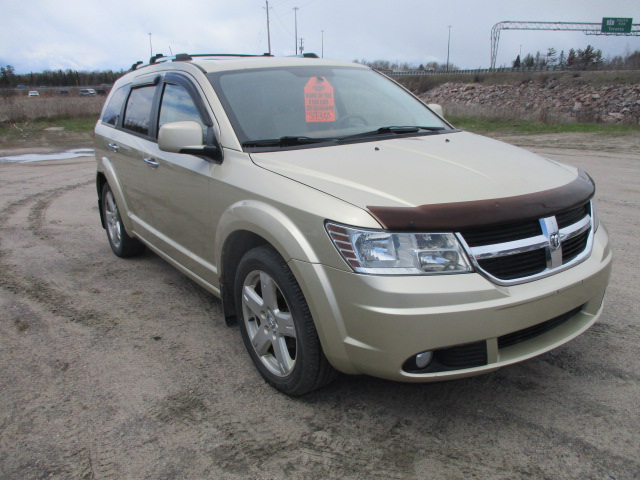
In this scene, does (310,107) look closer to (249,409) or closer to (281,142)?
(281,142)

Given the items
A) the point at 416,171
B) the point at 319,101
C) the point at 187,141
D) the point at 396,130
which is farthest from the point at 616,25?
the point at 187,141

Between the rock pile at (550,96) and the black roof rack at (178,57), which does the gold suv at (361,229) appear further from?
the rock pile at (550,96)

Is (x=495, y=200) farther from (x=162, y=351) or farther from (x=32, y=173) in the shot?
(x=32, y=173)

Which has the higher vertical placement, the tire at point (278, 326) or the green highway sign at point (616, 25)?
the green highway sign at point (616, 25)

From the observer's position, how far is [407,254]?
237cm

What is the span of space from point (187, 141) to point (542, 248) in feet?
6.66

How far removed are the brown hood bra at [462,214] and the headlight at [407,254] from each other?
1.9 inches

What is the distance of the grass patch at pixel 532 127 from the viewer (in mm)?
16237

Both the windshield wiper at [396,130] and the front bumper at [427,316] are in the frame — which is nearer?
the front bumper at [427,316]

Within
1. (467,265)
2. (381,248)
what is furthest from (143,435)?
(467,265)

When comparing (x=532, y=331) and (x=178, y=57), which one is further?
(x=178, y=57)

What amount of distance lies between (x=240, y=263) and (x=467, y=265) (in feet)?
4.24

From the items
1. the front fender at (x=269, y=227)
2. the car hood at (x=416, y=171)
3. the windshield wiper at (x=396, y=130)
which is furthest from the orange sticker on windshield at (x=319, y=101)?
the front fender at (x=269, y=227)

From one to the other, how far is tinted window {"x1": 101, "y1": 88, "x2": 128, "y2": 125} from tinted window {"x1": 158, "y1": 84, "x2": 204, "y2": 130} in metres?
1.28
